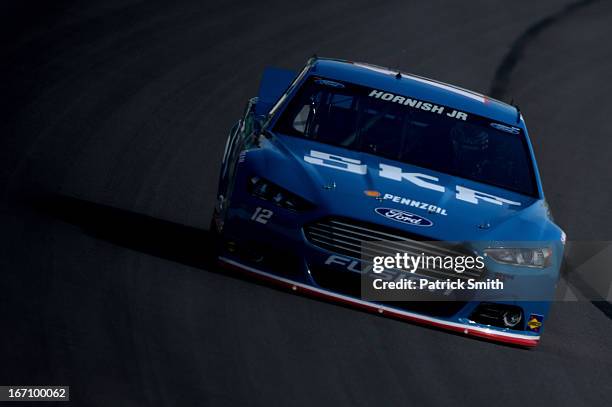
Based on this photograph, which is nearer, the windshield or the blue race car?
the blue race car

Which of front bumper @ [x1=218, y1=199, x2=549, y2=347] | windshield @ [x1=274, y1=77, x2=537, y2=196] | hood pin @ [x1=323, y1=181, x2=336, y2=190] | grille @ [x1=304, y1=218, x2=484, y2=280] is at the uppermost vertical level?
windshield @ [x1=274, y1=77, x2=537, y2=196]

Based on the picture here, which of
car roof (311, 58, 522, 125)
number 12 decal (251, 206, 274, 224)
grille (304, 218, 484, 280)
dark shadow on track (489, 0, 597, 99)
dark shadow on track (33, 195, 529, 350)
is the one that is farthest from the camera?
dark shadow on track (489, 0, 597, 99)

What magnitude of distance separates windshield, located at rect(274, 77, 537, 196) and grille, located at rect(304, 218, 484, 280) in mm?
1040

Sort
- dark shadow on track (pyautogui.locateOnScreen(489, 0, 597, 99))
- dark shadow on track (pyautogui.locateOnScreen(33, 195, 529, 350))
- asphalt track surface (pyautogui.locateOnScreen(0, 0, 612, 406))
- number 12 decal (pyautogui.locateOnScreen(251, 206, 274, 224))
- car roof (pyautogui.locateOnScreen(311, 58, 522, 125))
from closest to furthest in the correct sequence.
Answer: asphalt track surface (pyautogui.locateOnScreen(0, 0, 612, 406)) → number 12 decal (pyautogui.locateOnScreen(251, 206, 274, 224)) → dark shadow on track (pyautogui.locateOnScreen(33, 195, 529, 350)) → car roof (pyautogui.locateOnScreen(311, 58, 522, 125)) → dark shadow on track (pyautogui.locateOnScreen(489, 0, 597, 99))

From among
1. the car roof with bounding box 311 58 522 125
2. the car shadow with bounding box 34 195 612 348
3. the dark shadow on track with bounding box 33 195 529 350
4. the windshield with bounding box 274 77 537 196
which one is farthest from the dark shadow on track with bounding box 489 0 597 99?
the dark shadow on track with bounding box 33 195 529 350

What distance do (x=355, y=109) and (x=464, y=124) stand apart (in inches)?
31.0

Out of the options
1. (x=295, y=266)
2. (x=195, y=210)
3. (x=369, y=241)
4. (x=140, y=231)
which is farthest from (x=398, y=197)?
(x=195, y=210)

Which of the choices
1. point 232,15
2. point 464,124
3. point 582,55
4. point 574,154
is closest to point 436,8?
point 582,55

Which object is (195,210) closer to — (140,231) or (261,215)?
(140,231)

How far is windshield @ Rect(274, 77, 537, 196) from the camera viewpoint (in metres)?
8.49

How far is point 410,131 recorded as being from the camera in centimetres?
869

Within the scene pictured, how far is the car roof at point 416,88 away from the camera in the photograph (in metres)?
9.12

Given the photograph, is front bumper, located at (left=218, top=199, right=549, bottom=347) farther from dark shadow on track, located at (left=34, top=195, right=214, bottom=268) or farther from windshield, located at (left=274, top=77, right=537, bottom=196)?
windshield, located at (left=274, top=77, right=537, bottom=196)

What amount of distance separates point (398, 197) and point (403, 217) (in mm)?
214
